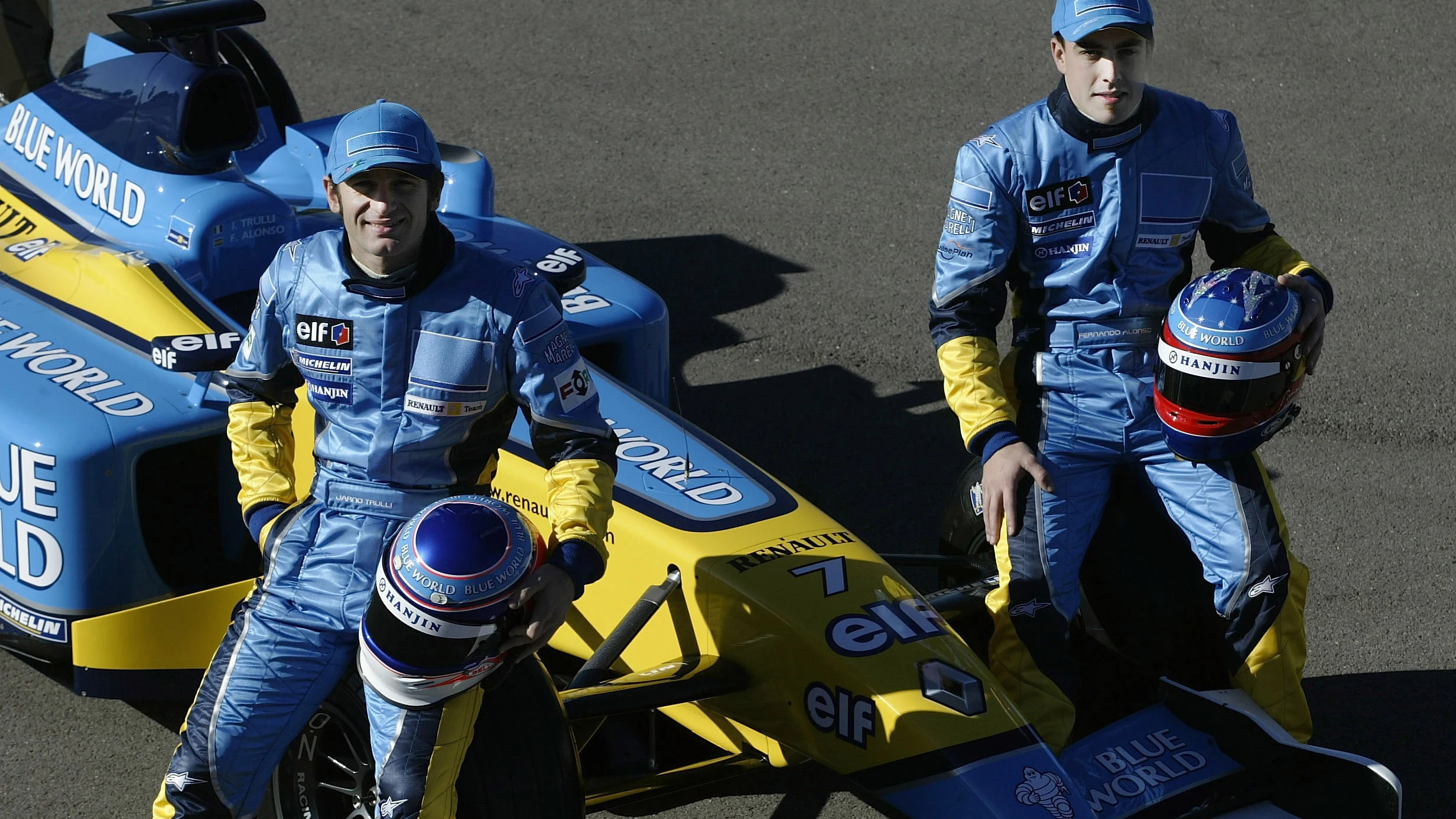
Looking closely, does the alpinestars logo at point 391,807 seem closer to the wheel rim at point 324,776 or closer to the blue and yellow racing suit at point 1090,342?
the wheel rim at point 324,776

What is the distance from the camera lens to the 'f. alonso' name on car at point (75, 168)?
17.2 feet

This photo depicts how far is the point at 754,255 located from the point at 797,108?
2.08 metres

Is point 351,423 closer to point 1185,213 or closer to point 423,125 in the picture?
point 423,125

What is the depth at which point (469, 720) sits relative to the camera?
3104 millimetres

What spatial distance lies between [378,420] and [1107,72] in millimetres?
1767

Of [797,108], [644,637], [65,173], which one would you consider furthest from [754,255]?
[644,637]

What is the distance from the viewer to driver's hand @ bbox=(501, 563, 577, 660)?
2.90 meters

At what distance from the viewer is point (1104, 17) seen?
346cm

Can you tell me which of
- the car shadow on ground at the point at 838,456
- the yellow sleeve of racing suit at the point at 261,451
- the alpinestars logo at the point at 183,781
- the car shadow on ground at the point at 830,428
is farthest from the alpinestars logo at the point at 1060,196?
the alpinestars logo at the point at 183,781

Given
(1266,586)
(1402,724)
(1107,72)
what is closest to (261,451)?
(1107,72)

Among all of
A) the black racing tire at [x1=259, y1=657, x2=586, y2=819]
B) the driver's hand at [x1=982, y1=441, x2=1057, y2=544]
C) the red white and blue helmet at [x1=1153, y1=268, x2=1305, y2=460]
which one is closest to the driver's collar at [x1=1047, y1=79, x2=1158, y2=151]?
the red white and blue helmet at [x1=1153, y1=268, x2=1305, y2=460]

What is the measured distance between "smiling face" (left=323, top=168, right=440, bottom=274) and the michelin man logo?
1667 mm

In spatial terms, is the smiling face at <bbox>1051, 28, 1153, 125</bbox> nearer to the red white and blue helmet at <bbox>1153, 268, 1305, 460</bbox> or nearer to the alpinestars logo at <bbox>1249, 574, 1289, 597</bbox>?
the red white and blue helmet at <bbox>1153, 268, 1305, 460</bbox>

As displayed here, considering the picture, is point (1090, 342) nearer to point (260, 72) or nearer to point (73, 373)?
point (73, 373)
